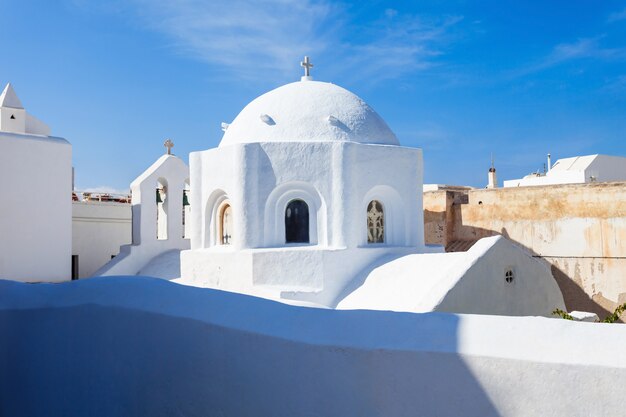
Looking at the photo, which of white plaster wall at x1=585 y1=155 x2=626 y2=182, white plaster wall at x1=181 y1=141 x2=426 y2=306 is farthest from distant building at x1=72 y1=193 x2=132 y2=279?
white plaster wall at x1=585 y1=155 x2=626 y2=182

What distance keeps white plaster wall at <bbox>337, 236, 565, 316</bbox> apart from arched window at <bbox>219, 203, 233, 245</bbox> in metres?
2.88

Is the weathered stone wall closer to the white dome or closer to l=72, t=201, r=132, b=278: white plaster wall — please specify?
the white dome

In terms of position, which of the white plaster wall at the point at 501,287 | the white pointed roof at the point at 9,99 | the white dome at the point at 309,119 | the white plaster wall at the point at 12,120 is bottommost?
the white plaster wall at the point at 501,287

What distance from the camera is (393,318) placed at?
9.55ft

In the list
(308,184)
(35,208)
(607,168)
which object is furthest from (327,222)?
(607,168)

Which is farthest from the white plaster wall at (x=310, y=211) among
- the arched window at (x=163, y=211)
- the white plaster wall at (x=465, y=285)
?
the arched window at (x=163, y=211)

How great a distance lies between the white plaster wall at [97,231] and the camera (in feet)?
53.6

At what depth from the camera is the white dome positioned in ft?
33.6

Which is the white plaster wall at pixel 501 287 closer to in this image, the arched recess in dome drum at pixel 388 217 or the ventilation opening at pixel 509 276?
the ventilation opening at pixel 509 276

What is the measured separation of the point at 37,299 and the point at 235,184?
A: 5.67 metres

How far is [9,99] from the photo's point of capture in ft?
46.2

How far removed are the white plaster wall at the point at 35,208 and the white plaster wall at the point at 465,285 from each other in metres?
7.65

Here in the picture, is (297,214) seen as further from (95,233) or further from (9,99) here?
(95,233)

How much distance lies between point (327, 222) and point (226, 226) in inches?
91.1
